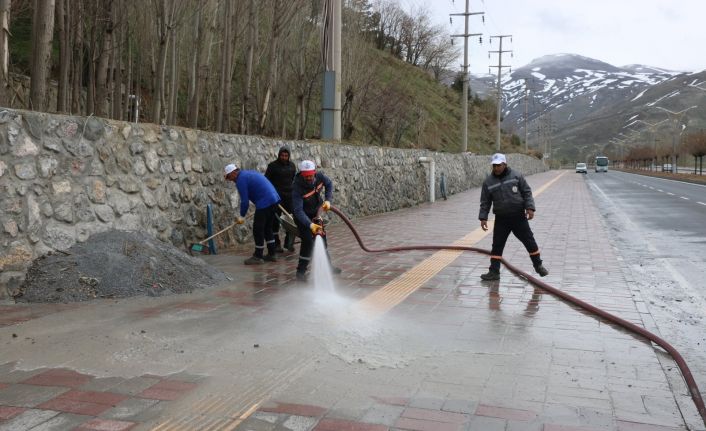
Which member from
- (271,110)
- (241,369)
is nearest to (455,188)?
(271,110)

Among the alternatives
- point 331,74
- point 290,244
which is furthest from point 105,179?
point 331,74

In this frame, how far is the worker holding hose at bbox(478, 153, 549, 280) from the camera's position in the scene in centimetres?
837

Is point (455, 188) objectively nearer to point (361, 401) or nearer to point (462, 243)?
point (462, 243)

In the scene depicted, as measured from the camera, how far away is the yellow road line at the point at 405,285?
6.91m

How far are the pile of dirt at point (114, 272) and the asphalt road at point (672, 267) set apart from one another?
16.2 feet

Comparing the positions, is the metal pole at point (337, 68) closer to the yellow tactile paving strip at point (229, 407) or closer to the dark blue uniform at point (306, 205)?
the dark blue uniform at point (306, 205)

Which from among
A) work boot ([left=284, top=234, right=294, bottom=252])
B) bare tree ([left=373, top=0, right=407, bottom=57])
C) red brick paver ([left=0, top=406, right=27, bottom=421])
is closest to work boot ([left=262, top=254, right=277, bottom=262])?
work boot ([left=284, top=234, right=294, bottom=252])

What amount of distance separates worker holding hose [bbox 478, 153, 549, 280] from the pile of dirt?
343 centimetres

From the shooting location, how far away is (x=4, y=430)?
3713 mm

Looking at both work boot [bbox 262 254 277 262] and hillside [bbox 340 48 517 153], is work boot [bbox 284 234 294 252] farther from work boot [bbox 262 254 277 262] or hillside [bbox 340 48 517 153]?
hillside [bbox 340 48 517 153]

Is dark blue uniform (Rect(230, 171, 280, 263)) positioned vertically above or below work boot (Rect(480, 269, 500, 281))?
above

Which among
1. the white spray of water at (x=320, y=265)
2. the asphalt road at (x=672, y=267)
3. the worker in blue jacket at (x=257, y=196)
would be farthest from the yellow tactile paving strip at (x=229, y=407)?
the worker in blue jacket at (x=257, y=196)

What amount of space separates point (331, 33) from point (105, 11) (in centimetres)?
586

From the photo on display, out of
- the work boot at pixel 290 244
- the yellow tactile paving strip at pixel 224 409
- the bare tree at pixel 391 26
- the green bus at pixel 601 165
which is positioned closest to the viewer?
the yellow tactile paving strip at pixel 224 409
